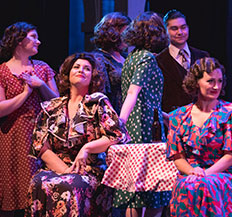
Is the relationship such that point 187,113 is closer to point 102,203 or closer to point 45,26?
point 102,203

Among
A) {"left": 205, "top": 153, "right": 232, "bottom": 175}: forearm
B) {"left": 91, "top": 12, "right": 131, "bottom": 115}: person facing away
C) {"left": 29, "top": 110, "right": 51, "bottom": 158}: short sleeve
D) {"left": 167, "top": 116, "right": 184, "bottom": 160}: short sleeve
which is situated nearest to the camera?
{"left": 205, "top": 153, "right": 232, "bottom": 175}: forearm

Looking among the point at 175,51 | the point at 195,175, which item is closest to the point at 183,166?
the point at 195,175

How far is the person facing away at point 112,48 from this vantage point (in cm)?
393

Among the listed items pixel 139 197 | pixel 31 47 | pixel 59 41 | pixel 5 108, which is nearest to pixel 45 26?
pixel 59 41

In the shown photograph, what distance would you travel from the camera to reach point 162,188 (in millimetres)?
2879

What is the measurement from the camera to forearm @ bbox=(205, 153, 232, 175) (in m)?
2.73

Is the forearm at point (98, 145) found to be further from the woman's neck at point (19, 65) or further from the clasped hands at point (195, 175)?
the woman's neck at point (19, 65)

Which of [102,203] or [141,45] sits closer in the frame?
[102,203]

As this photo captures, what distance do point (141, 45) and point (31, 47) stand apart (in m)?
0.97

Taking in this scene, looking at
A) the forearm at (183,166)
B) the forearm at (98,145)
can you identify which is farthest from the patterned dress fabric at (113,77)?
the forearm at (183,166)

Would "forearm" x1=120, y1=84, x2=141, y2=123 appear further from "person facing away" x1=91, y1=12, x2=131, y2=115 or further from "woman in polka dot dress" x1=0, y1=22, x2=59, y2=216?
"woman in polka dot dress" x1=0, y1=22, x2=59, y2=216

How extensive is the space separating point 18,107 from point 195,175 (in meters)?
1.63

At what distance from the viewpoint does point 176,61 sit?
4.21 meters

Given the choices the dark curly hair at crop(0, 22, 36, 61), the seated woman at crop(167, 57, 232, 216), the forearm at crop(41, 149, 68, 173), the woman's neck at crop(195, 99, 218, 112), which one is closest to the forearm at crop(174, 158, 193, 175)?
the seated woman at crop(167, 57, 232, 216)
